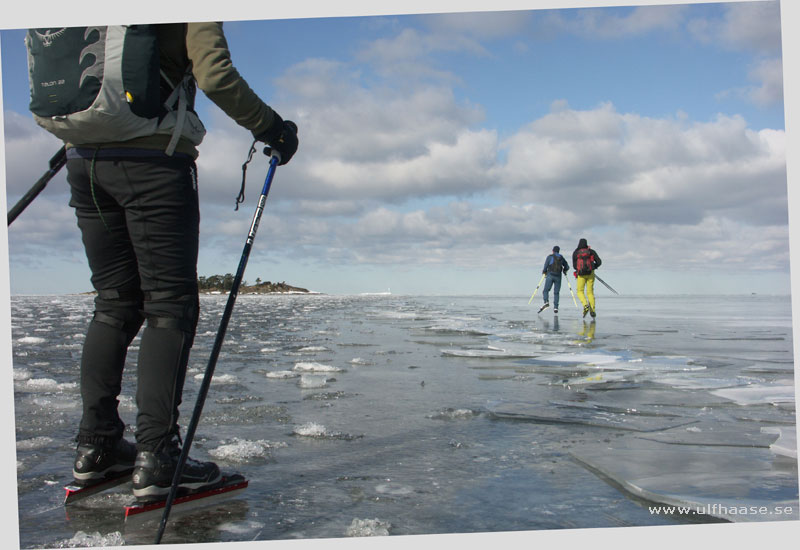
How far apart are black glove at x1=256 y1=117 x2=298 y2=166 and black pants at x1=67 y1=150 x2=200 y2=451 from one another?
32cm

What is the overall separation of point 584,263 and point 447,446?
13.4m

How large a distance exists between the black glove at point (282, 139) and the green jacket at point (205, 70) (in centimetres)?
11

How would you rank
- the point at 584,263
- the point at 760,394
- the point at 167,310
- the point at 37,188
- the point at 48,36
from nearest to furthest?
the point at 48,36
the point at 167,310
the point at 37,188
the point at 760,394
the point at 584,263

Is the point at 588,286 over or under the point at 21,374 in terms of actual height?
over

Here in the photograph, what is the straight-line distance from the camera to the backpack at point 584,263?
49.5 feet

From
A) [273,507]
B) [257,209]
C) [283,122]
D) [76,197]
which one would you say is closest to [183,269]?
[257,209]

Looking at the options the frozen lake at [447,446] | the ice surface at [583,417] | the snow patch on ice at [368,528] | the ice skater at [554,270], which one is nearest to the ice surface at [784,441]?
the frozen lake at [447,446]

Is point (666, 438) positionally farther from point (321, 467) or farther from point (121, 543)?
point (121, 543)

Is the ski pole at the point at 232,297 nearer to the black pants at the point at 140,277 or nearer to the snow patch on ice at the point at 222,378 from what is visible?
the black pants at the point at 140,277

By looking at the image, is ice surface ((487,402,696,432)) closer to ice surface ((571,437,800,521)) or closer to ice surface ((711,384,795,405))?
ice surface ((571,437,800,521))

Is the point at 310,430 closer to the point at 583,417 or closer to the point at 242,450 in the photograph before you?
the point at 242,450

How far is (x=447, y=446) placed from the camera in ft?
8.89

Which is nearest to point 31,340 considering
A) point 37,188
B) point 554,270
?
point 37,188

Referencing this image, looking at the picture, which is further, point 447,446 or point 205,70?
point 447,446
